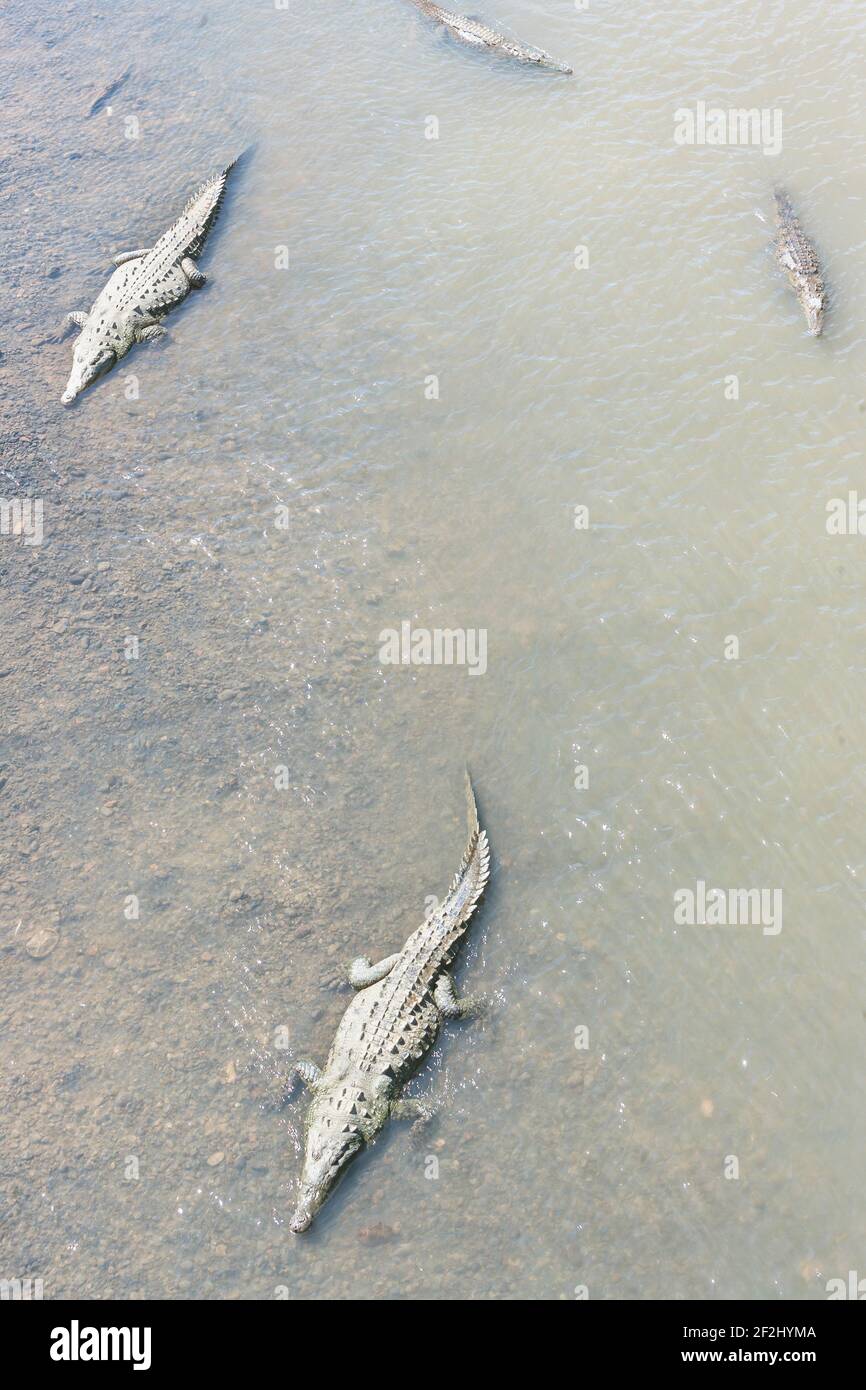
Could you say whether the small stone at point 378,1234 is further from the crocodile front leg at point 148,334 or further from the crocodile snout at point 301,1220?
the crocodile front leg at point 148,334

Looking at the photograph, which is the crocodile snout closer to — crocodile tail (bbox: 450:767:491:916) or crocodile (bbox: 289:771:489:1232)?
crocodile (bbox: 289:771:489:1232)

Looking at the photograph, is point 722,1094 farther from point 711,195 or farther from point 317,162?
point 317,162

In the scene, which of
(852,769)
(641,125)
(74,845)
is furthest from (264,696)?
(641,125)

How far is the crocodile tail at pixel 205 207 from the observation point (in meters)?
11.0

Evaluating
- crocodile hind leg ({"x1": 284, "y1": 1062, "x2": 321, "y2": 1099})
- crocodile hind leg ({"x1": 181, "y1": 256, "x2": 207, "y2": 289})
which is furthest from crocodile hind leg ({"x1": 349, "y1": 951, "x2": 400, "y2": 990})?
crocodile hind leg ({"x1": 181, "y1": 256, "x2": 207, "y2": 289})

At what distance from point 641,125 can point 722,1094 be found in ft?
33.6

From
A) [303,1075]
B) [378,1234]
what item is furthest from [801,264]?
[378,1234]

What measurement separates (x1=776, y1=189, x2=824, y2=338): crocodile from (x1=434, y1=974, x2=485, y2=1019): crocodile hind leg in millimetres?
6834

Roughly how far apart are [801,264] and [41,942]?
29.6 ft

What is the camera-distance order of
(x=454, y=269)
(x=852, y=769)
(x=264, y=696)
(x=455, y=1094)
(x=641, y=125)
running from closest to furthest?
(x=455, y=1094) → (x=852, y=769) → (x=264, y=696) → (x=454, y=269) → (x=641, y=125)

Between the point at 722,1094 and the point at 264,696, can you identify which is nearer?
the point at 722,1094

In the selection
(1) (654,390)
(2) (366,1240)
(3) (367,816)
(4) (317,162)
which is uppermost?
(4) (317,162)

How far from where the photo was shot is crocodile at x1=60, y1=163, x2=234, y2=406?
32.9 feet

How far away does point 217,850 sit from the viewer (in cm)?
705
